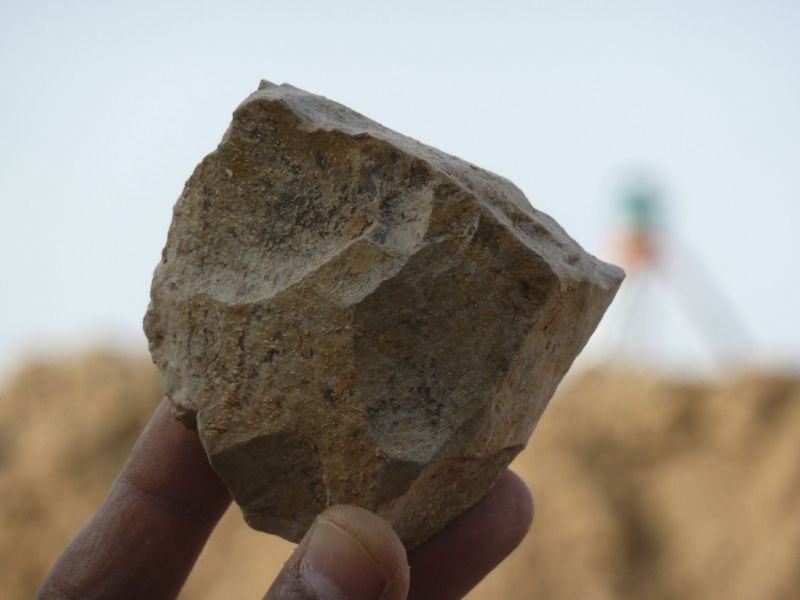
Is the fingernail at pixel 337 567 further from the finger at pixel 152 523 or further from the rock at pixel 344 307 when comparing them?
the finger at pixel 152 523

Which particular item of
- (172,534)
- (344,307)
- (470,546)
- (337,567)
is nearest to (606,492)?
(470,546)

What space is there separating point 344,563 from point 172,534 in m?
1.09

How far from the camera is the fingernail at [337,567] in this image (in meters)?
2.05

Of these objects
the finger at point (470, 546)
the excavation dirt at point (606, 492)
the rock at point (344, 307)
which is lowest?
the excavation dirt at point (606, 492)

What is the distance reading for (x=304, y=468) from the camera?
2.24 meters

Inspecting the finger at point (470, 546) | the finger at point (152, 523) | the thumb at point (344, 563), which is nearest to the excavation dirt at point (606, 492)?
the finger at point (470, 546)

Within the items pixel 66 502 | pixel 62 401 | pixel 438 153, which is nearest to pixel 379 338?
pixel 438 153

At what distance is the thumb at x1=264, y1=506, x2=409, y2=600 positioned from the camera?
2059 mm

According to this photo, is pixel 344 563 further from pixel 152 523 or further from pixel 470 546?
pixel 152 523

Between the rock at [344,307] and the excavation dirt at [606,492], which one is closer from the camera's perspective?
the rock at [344,307]

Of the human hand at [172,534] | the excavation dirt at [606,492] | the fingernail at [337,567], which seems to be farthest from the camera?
the excavation dirt at [606,492]

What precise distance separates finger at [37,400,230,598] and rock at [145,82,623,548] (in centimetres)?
74

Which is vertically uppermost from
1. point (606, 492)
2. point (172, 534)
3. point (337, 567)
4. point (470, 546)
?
point (337, 567)

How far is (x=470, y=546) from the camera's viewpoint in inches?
111
